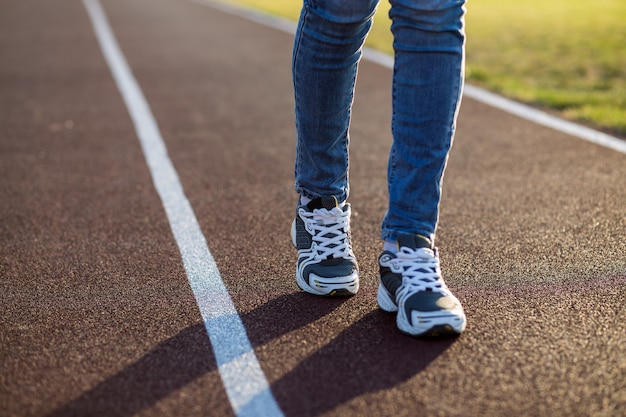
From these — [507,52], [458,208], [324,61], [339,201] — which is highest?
[324,61]

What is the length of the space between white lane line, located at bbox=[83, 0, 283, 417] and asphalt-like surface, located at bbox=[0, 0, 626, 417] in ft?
0.12

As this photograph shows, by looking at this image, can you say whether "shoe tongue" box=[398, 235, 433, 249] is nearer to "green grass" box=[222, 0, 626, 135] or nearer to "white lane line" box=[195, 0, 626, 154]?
"white lane line" box=[195, 0, 626, 154]

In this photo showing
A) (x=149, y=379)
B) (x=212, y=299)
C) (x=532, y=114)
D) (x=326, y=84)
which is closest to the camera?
(x=149, y=379)

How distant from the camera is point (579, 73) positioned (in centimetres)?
784

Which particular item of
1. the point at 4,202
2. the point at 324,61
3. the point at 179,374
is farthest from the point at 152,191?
the point at 179,374

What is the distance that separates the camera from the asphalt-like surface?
7.34 ft

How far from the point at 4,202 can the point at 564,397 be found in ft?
10.4

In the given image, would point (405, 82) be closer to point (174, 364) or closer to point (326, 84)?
point (326, 84)

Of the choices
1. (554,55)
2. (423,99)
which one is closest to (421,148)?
(423,99)

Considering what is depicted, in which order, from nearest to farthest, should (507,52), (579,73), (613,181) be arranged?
(613,181) → (579,73) → (507,52)

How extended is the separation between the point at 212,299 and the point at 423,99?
3.34ft

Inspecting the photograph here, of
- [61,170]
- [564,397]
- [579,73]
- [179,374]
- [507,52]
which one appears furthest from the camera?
[507,52]

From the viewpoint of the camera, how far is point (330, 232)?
116 inches

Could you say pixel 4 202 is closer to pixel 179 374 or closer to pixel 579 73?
pixel 179 374
